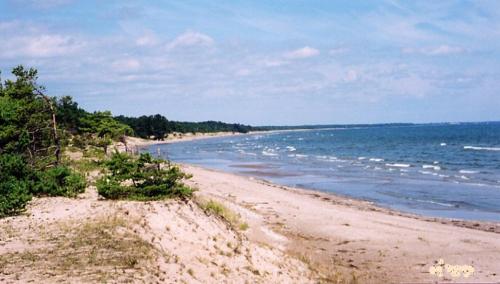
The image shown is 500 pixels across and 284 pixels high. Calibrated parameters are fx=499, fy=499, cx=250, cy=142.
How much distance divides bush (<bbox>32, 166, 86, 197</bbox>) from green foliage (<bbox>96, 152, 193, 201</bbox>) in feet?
4.58

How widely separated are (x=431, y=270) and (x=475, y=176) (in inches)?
1164

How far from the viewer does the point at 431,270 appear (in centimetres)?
1434

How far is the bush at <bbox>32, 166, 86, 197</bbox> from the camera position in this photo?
1842 centimetres

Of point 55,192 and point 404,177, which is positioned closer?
point 55,192

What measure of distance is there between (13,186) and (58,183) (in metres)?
2.24

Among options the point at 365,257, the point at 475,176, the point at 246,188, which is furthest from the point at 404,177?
the point at 365,257

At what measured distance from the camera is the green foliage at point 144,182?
17.2 m

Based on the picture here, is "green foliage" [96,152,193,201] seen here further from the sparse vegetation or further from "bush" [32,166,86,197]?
"bush" [32,166,86,197]

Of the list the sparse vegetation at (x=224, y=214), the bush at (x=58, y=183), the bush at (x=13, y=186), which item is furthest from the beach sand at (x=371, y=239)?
the bush at (x=13, y=186)

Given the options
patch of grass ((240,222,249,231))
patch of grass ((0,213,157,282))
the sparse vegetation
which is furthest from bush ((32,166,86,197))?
patch of grass ((240,222,249,231))

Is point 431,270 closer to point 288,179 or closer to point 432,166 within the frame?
point 288,179

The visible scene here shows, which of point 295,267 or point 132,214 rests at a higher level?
point 132,214

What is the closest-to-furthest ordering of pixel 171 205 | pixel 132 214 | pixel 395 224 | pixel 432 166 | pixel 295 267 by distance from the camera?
pixel 295 267, pixel 132 214, pixel 171 205, pixel 395 224, pixel 432 166

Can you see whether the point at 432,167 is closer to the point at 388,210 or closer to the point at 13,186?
the point at 388,210
